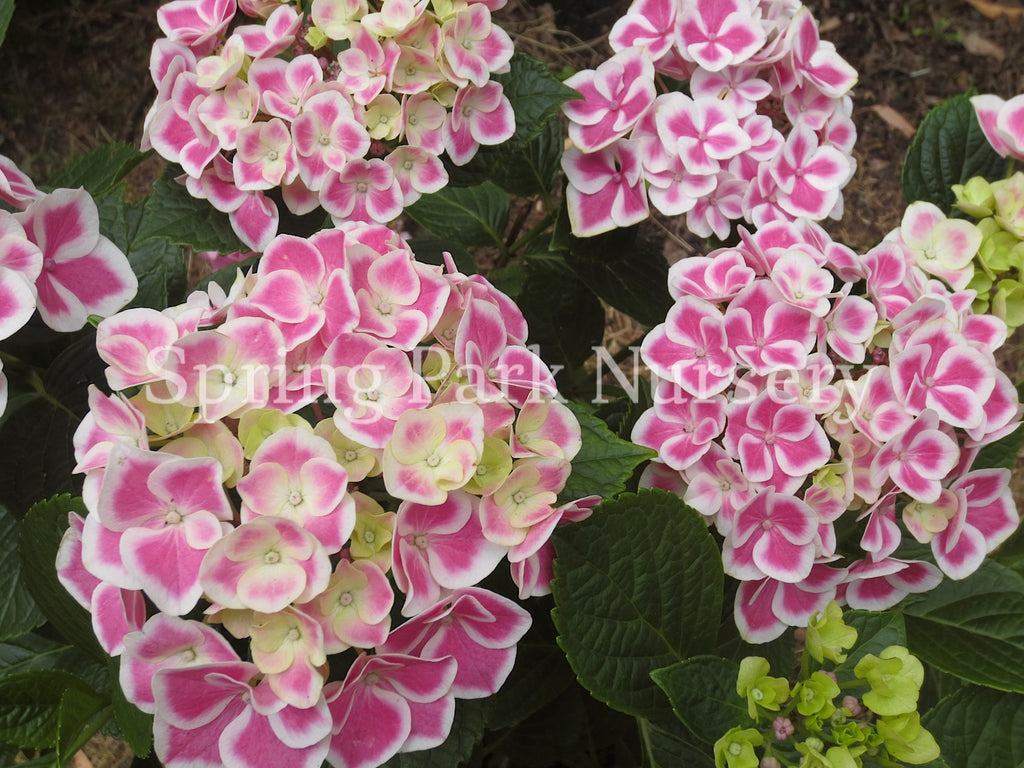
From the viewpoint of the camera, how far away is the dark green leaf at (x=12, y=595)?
4.35 ft

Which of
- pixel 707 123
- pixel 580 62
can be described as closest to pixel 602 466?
pixel 707 123

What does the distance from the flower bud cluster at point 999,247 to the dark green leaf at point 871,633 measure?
51 centimetres

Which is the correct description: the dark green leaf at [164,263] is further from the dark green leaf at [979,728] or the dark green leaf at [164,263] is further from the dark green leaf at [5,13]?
the dark green leaf at [979,728]

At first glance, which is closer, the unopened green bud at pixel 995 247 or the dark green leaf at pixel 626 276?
the unopened green bud at pixel 995 247

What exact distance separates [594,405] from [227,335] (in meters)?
1.09

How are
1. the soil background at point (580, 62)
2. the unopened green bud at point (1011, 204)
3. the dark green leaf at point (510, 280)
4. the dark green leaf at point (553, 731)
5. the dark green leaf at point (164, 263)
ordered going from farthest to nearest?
the soil background at point (580, 62), the dark green leaf at point (510, 280), the dark green leaf at point (553, 731), the dark green leaf at point (164, 263), the unopened green bud at point (1011, 204)

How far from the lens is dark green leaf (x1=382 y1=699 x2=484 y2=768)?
113 cm

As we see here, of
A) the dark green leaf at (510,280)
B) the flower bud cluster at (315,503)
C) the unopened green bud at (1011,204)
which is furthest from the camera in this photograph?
the dark green leaf at (510,280)

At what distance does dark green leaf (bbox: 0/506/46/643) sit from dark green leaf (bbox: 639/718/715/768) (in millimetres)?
916

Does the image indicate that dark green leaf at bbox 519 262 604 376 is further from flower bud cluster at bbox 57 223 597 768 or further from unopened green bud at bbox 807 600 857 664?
unopened green bud at bbox 807 600 857 664

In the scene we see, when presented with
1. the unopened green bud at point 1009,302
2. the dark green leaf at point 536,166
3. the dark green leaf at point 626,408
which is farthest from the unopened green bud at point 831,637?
the dark green leaf at point 536,166

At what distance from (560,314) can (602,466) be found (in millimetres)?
805

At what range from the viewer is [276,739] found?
941 mm

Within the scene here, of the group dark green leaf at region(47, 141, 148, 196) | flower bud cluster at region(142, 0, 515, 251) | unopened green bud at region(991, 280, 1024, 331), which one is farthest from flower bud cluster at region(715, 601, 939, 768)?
dark green leaf at region(47, 141, 148, 196)
